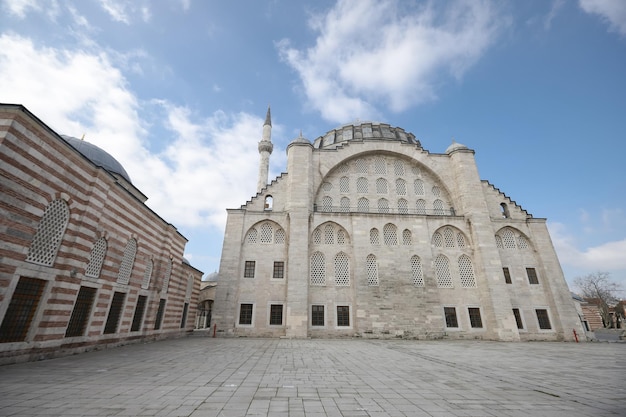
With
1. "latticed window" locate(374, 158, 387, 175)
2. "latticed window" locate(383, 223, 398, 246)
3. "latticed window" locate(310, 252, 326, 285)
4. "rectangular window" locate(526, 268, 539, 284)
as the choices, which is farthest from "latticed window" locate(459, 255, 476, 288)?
"latticed window" locate(310, 252, 326, 285)

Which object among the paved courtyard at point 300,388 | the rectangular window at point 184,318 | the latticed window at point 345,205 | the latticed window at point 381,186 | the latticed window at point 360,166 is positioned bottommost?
the paved courtyard at point 300,388

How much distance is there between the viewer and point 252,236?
61.8 ft

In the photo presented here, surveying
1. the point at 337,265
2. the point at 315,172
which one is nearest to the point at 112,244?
the point at 337,265

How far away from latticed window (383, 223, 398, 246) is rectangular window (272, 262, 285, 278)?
301 inches

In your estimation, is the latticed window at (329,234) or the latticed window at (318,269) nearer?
the latticed window at (318,269)

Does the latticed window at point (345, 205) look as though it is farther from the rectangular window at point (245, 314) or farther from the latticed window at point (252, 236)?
the rectangular window at point (245, 314)

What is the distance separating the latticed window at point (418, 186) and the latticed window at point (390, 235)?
477 centimetres

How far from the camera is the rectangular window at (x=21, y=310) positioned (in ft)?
21.7

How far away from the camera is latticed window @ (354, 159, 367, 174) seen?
22489 mm

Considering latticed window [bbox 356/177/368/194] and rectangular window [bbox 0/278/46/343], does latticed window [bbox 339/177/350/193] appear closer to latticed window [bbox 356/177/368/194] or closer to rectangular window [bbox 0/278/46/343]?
latticed window [bbox 356/177/368/194]

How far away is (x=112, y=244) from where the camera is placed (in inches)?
402

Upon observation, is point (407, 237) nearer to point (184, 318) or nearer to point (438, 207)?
point (438, 207)

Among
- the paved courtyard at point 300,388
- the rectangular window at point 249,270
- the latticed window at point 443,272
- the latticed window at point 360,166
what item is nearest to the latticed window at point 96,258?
the paved courtyard at point 300,388

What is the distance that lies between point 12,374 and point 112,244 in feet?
17.5
